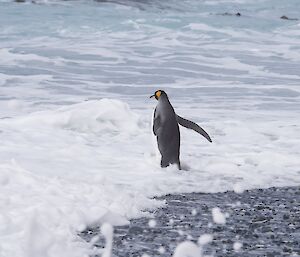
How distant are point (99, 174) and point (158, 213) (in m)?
1.41

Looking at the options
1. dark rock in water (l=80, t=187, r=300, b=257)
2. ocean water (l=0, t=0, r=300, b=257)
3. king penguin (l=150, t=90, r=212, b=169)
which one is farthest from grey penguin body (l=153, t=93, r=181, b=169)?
dark rock in water (l=80, t=187, r=300, b=257)

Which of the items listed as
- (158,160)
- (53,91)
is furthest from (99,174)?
(53,91)

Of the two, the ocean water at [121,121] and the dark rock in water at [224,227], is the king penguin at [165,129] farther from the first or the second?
the dark rock in water at [224,227]

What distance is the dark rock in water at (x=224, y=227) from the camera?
4562mm

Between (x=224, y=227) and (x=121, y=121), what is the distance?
193 inches

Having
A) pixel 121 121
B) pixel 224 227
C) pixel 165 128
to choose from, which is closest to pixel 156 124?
pixel 165 128

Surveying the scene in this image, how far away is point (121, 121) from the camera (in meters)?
9.86

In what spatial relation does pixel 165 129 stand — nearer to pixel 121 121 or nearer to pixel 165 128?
pixel 165 128

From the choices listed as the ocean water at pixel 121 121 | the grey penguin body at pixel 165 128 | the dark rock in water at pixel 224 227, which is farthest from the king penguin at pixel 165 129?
the dark rock in water at pixel 224 227

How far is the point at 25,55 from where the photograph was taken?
23.1 meters

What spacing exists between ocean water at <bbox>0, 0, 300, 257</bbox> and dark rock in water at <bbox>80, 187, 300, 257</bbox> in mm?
202

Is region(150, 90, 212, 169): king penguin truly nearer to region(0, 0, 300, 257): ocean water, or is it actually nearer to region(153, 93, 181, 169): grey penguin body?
region(153, 93, 181, 169): grey penguin body

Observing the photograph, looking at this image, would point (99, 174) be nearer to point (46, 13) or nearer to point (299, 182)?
point (299, 182)

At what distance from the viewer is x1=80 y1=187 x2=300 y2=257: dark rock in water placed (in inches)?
180
